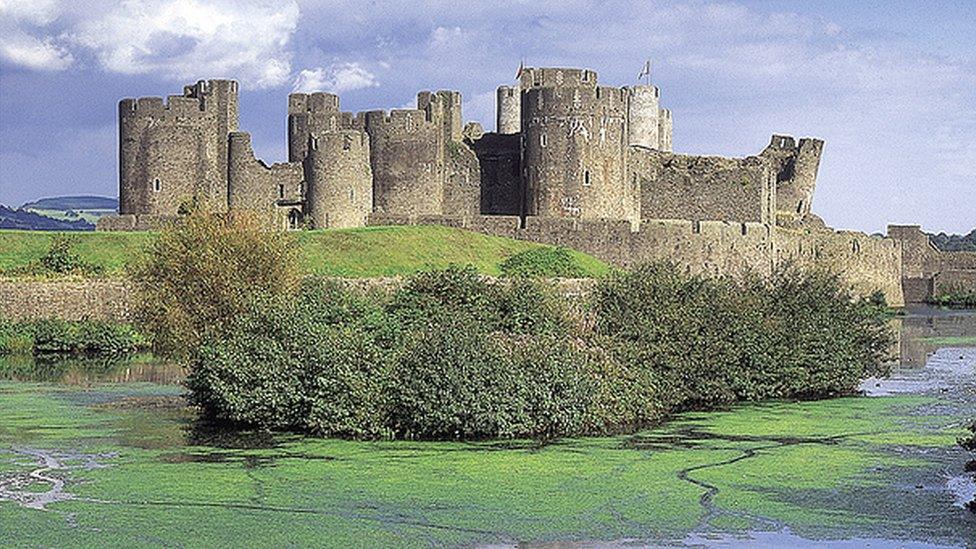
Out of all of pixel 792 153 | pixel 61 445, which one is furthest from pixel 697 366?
pixel 792 153

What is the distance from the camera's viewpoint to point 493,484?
1861 centimetres

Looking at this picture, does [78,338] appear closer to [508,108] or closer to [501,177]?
[501,177]

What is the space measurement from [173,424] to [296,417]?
2234mm

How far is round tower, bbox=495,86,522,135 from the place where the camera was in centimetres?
6562

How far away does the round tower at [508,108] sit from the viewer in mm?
65625

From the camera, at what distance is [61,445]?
21.6 meters

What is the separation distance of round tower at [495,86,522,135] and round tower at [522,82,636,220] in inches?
352

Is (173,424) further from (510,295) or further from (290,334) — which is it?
(510,295)

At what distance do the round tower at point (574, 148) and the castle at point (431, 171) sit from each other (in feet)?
0.12

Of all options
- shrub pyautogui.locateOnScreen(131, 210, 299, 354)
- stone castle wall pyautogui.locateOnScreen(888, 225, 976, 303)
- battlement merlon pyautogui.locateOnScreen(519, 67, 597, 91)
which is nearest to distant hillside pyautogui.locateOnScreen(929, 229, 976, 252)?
stone castle wall pyautogui.locateOnScreen(888, 225, 976, 303)

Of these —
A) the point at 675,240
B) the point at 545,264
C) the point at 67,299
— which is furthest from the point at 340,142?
the point at 67,299

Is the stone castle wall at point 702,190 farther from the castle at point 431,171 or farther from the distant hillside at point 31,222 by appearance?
the distant hillside at point 31,222

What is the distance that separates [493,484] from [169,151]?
38.2 metres

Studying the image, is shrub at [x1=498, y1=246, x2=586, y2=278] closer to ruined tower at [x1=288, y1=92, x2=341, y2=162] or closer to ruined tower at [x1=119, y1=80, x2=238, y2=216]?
ruined tower at [x1=288, y1=92, x2=341, y2=162]
